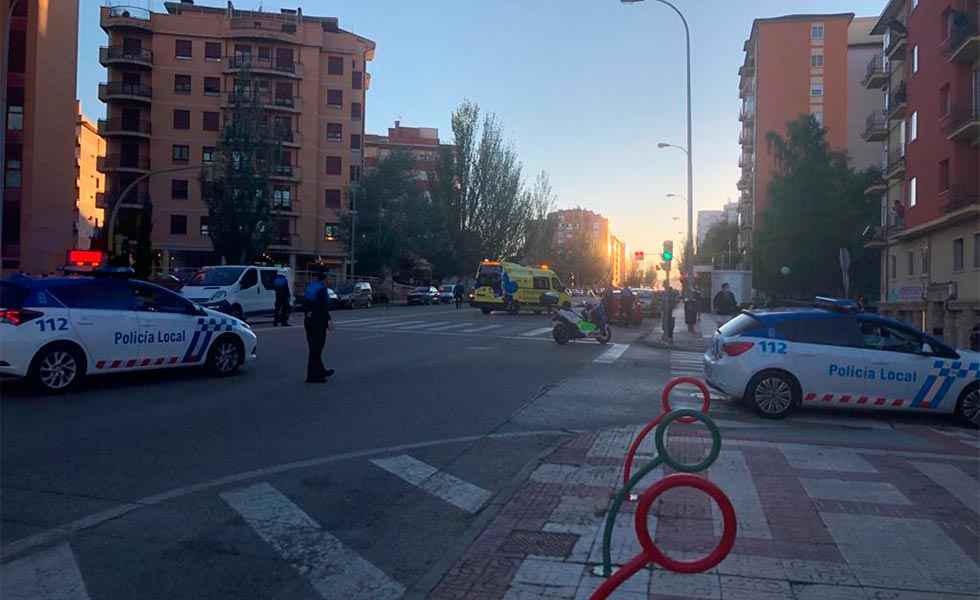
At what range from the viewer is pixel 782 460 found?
8.62 metres

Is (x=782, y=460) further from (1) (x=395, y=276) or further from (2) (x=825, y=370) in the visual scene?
(1) (x=395, y=276)

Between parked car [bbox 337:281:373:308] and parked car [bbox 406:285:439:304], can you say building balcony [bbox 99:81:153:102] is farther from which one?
parked car [bbox 337:281:373:308]

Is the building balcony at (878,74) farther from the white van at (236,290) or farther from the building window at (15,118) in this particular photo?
the building window at (15,118)

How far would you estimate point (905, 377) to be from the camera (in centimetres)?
1174

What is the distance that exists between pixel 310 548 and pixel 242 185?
146ft

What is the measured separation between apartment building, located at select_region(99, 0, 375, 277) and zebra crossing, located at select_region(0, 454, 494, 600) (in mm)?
55069

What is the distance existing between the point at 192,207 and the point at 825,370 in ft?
185

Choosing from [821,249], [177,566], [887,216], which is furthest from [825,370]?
[821,249]

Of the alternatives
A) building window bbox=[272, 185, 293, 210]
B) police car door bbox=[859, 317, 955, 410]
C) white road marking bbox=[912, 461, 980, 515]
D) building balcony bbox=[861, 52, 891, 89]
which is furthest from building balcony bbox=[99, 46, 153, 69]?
white road marking bbox=[912, 461, 980, 515]

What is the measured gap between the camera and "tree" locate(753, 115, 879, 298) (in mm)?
52406

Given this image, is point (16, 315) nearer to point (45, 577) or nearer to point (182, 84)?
point (45, 577)

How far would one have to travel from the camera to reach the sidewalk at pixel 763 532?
4.99m

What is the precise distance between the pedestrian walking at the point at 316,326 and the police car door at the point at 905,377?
782 cm

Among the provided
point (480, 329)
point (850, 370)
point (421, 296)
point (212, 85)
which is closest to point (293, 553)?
point (850, 370)
